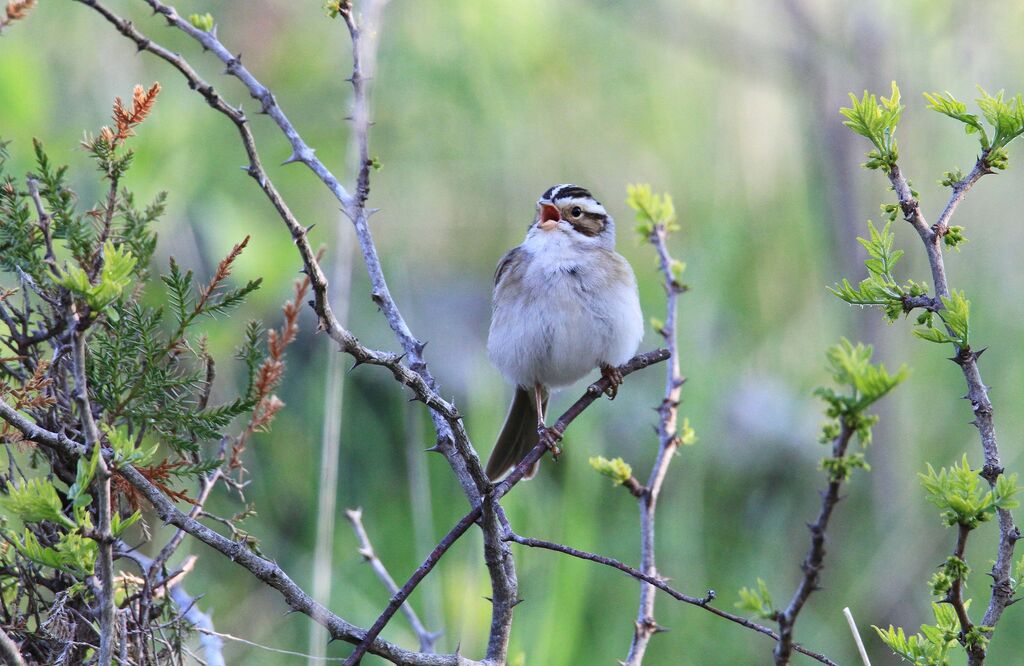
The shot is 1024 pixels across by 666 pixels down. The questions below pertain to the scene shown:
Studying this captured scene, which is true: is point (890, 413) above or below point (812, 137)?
below

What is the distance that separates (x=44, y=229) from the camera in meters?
1.49

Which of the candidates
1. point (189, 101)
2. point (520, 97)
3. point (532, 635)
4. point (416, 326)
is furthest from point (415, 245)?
point (532, 635)

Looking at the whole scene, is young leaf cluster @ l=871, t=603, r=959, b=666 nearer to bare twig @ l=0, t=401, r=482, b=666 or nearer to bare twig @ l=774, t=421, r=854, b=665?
bare twig @ l=774, t=421, r=854, b=665

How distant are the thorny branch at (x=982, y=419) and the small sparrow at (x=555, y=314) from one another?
1.73 m

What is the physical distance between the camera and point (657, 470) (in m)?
2.24

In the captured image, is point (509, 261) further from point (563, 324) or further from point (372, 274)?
point (372, 274)

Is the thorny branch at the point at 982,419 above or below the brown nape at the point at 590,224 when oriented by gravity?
below

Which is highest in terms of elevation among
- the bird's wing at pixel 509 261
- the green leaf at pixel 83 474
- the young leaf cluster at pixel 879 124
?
the bird's wing at pixel 509 261

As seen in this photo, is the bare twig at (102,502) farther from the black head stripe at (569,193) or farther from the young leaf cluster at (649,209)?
the black head stripe at (569,193)

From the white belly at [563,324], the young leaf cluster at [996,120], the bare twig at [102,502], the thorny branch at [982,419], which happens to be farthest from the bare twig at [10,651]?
the white belly at [563,324]

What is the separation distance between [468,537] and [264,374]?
1.96 metres

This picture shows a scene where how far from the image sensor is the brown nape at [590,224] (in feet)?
12.0

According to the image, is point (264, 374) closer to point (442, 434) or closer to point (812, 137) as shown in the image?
point (442, 434)

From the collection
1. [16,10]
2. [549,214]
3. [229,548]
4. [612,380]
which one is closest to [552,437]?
[612,380]
